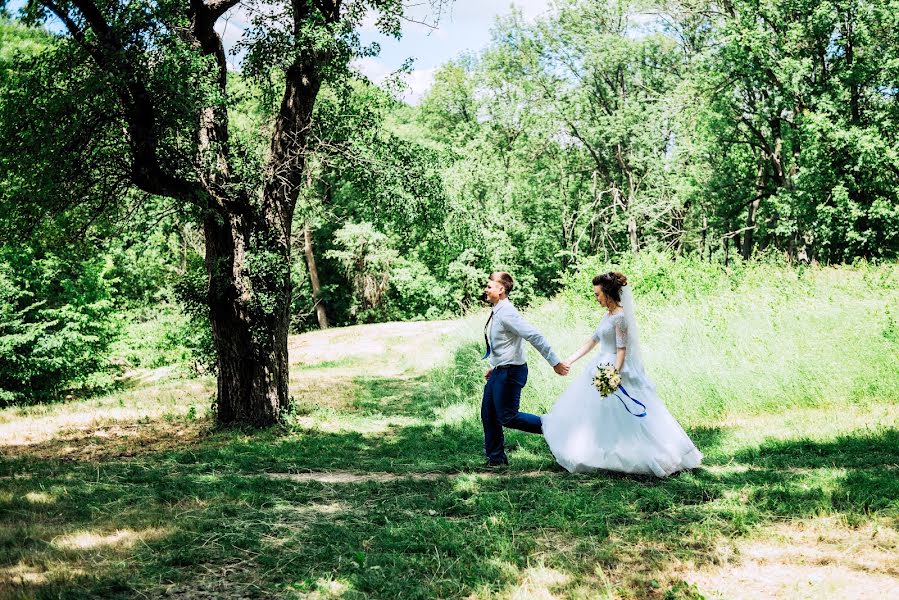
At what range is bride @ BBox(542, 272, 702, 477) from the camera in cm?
638

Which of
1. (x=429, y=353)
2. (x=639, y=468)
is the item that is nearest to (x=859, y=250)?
(x=429, y=353)

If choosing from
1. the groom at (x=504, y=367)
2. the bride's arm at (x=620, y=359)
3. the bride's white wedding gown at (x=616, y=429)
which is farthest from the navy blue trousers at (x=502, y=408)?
the bride's arm at (x=620, y=359)

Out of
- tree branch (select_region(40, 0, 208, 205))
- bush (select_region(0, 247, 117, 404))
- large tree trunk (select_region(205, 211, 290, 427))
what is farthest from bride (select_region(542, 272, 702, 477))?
bush (select_region(0, 247, 117, 404))

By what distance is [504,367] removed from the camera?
7.18 m

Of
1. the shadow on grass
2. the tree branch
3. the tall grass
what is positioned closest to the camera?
the shadow on grass

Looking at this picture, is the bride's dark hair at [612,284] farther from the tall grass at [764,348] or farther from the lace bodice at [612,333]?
the tall grass at [764,348]

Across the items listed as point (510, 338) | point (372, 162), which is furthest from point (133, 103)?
point (510, 338)

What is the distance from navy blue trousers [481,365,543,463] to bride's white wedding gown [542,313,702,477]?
10.1 inches

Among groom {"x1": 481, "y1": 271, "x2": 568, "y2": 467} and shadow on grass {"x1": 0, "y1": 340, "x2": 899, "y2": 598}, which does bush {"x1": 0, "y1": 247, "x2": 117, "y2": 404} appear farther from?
groom {"x1": 481, "y1": 271, "x2": 568, "y2": 467}

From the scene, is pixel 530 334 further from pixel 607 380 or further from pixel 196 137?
pixel 196 137

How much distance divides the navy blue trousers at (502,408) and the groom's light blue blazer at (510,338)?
121 mm

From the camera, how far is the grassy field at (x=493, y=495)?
416 cm

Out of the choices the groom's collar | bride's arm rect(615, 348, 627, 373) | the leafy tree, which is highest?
the leafy tree

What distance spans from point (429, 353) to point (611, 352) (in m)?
14.9
